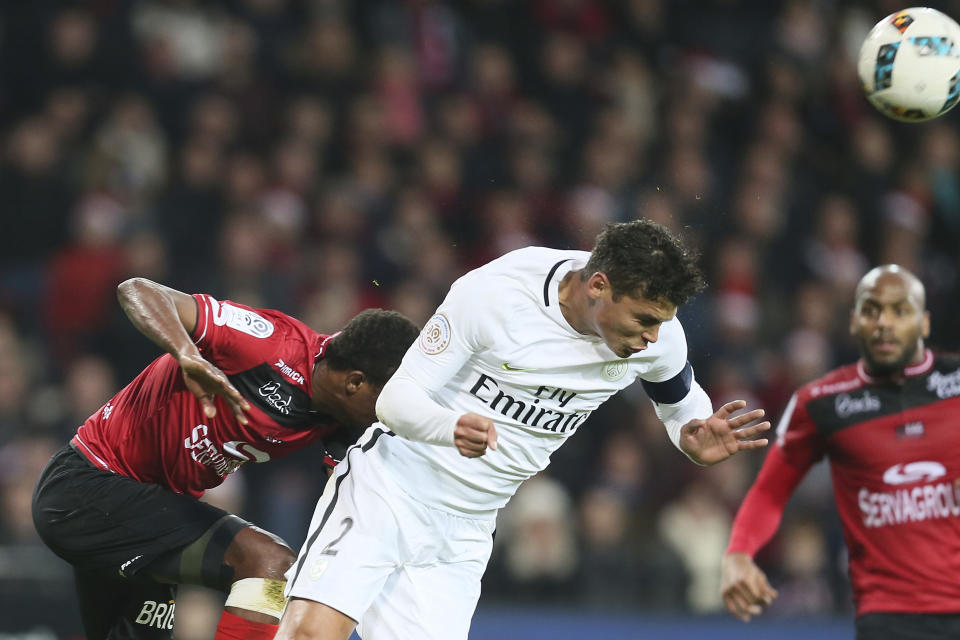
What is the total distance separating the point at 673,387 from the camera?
15.5ft

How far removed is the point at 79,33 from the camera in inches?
372

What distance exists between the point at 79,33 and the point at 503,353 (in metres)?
6.26

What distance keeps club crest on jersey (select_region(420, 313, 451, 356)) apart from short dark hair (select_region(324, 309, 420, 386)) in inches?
14.3

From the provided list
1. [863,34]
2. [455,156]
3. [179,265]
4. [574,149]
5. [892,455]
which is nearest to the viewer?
[892,455]

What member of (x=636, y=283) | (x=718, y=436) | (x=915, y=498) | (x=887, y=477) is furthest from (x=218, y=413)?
(x=915, y=498)

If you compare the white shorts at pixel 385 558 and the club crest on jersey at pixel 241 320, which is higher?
the club crest on jersey at pixel 241 320

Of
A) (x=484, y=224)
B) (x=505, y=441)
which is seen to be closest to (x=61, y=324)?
(x=484, y=224)

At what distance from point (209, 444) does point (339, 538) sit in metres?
0.67

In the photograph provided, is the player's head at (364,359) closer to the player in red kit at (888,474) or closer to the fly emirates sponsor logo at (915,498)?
the player in red kit at (888,474)

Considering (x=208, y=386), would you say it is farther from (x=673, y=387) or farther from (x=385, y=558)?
(x=673, y=387)

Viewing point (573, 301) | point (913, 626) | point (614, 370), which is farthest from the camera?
point (913, 626)

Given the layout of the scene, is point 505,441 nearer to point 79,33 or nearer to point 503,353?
point 503,353

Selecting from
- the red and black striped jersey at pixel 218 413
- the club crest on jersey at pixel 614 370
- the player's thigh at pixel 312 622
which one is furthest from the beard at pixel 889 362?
the player's thigh at pixel 312 622

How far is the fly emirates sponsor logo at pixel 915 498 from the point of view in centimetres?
511
